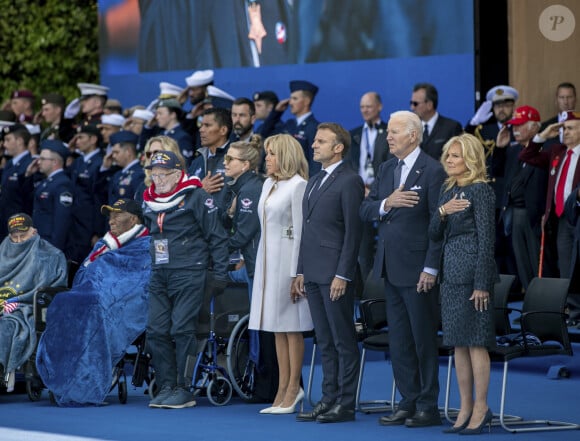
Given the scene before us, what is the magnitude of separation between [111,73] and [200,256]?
823 centimetres

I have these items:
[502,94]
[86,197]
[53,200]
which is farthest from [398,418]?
[86,197]

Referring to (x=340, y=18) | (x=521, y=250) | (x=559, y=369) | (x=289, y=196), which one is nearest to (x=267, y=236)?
(x=289, y=196)

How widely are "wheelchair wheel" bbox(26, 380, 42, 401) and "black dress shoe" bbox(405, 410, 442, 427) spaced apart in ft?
9.62

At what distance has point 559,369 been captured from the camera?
9.64 meters

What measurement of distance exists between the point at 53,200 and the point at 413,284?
5270 millimetres

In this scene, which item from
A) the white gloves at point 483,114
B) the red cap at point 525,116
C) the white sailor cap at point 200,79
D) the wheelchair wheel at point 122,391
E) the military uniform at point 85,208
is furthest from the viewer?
the white sailor cap at point 200,79

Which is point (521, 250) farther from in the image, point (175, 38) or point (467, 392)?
point (175, 38)

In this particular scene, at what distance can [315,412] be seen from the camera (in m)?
8.05

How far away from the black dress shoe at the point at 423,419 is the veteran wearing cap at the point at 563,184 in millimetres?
2854

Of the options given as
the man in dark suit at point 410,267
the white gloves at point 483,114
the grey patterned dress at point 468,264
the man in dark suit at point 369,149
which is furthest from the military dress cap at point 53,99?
the grey patterned dress at point 468,264

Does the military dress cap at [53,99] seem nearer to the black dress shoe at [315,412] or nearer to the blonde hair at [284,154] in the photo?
the blonde hair at [284,154]

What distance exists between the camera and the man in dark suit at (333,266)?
790 centimetres

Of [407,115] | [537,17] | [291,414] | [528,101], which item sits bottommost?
[291,414]

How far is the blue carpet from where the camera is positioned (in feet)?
24.6
